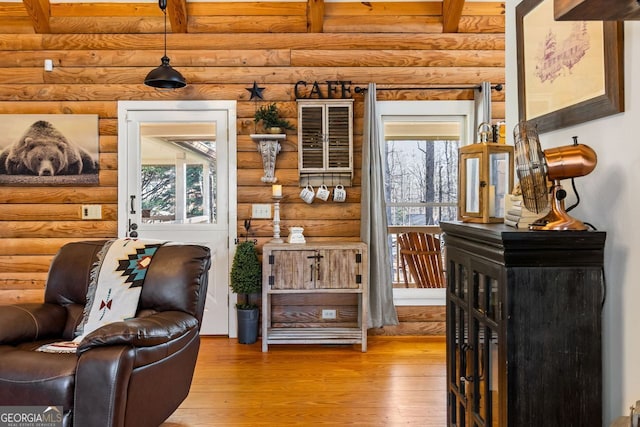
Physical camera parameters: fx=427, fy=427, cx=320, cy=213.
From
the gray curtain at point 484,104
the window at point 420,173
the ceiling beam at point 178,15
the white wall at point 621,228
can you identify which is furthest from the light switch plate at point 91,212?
the white wall at point 621,228

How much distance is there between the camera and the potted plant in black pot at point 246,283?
3.59 metres

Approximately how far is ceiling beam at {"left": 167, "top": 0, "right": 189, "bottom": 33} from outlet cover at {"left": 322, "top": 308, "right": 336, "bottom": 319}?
2.83m

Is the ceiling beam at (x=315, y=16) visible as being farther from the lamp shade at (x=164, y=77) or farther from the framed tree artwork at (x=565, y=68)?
the framed tree artwork at (x=565, y=68)

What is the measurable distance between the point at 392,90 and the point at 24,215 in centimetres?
352

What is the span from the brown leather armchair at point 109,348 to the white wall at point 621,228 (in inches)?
69.0

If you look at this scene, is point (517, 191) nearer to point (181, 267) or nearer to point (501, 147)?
point (501, 147)

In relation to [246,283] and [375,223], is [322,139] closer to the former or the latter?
[375,223]

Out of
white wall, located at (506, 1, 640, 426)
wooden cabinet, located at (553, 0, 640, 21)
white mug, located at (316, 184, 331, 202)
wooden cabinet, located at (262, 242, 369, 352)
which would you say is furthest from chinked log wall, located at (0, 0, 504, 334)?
wooden cabinet, located at (553, 0, 640, 21)

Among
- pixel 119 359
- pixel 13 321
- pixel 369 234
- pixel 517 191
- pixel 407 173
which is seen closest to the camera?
pixel 517 191

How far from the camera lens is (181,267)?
236 centimetres

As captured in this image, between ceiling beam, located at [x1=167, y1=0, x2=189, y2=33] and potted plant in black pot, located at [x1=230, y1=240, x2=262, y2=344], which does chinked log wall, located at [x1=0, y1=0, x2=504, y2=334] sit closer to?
ceiling beam, located at [x1=167, y1=0, x2=189, y2=33]

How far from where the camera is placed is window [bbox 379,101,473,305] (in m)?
3.94

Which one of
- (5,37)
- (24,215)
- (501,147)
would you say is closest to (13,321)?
(24,215)

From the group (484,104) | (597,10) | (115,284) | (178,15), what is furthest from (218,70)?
(597,10)
